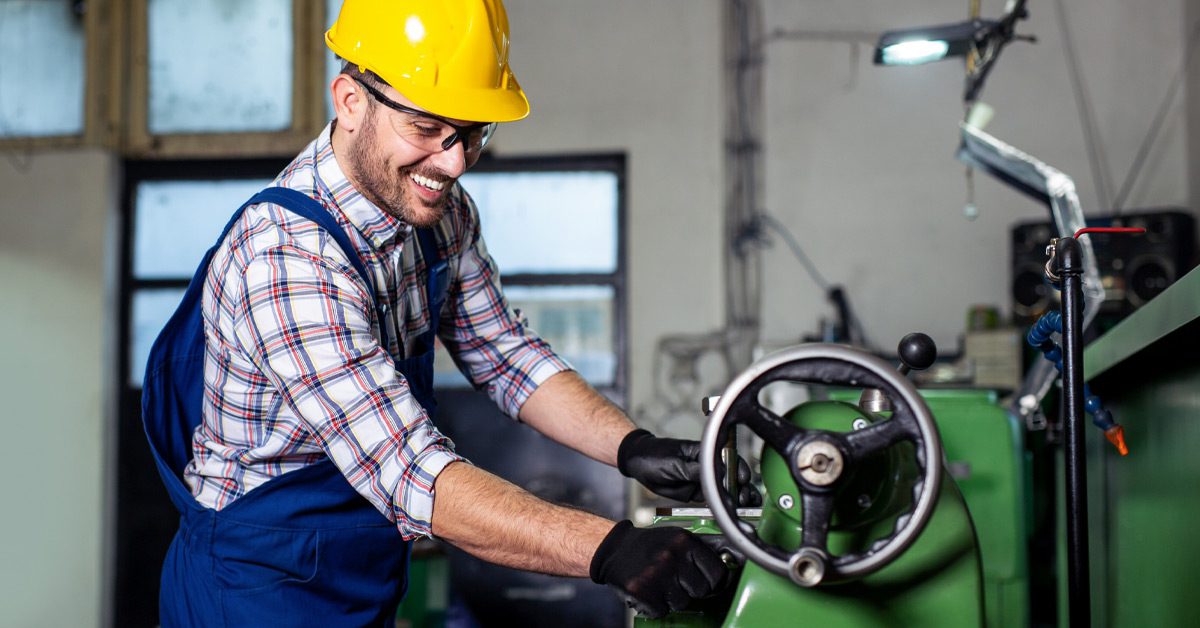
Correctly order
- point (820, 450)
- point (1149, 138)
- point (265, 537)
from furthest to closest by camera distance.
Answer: point (1149, 138)
point (265, 537)
point (820, 450)

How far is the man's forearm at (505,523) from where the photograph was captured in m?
1.16

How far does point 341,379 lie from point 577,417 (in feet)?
1.63

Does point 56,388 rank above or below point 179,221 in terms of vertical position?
below

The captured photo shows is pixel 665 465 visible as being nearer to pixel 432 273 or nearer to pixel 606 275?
pixel 432 273

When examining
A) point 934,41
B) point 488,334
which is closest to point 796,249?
point 934,41

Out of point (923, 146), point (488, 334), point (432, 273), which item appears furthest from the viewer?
point (923, 146)

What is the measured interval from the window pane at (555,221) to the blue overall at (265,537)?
3.55 meters

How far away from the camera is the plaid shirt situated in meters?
1.25

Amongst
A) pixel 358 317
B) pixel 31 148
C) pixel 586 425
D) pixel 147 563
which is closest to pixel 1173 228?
pixel 586 425

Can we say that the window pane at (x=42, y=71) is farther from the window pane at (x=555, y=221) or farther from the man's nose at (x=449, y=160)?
the man's nose at (x=449, y=160)

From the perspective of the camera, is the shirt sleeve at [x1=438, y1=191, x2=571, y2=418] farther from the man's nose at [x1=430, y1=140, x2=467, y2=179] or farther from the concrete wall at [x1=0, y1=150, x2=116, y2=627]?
the concrete wall at [x1=0, y1=150, x2=116, y2=627]

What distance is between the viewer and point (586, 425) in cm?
166

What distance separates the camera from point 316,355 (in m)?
1.28

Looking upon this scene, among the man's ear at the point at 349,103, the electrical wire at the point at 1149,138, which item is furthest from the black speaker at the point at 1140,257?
the man's ear at the point at 349,103
